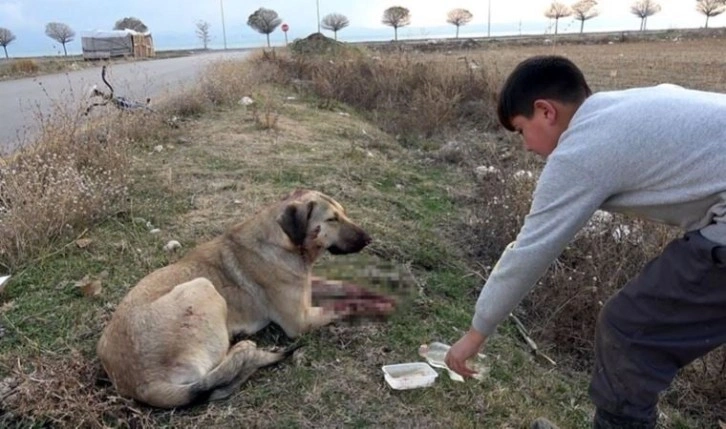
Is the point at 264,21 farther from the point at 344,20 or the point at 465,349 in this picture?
the point at 465,349

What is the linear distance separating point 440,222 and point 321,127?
4.56 metres

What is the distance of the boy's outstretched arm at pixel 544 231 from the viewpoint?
1.77 metres

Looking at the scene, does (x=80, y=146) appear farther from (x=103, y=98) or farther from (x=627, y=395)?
(x=627, y=395)

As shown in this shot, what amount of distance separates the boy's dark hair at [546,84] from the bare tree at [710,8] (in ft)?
266

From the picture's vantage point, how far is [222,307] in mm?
3346

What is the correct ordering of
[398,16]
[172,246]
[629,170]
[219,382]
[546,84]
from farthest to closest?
1. [398,16]
2. [172,246]
3. [219,382]
4. [546,84]
5. [629,170]

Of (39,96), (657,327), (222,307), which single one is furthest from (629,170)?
(39,96)

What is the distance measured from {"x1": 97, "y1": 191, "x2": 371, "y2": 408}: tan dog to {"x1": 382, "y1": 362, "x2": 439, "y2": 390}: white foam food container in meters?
0.64

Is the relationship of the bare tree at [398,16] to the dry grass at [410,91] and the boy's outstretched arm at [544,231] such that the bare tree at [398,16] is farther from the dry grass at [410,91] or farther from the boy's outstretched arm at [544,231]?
the boy's outstretched arm at [544,231]

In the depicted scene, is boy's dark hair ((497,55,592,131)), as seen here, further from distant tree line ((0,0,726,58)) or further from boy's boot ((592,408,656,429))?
distant tree line ((0,0,726,58))

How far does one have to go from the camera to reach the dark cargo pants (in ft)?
6.11

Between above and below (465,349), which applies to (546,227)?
above

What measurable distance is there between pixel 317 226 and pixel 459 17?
9070 centimetres

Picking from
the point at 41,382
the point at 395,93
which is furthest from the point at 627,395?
the point at 395,93
